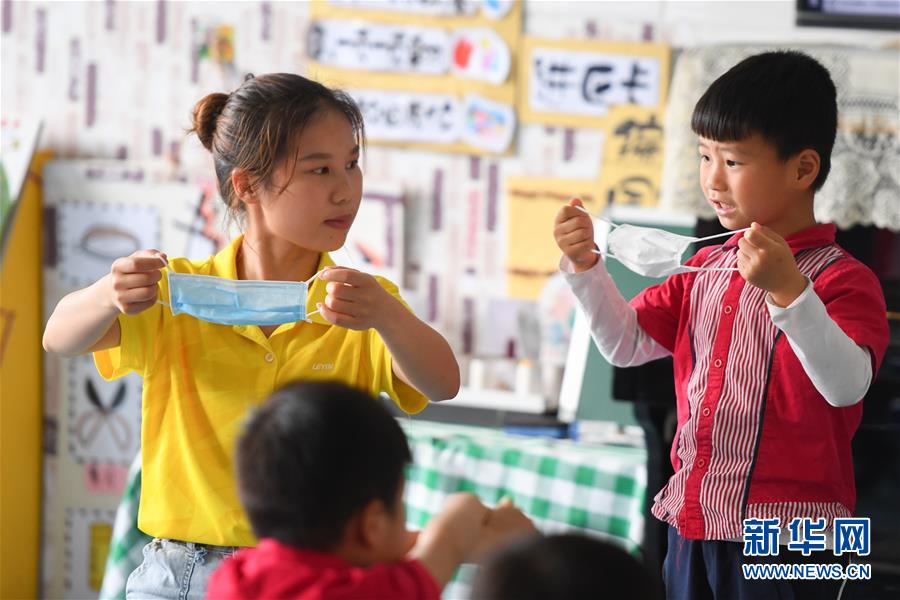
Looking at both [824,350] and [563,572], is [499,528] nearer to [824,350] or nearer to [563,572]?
[563,572]

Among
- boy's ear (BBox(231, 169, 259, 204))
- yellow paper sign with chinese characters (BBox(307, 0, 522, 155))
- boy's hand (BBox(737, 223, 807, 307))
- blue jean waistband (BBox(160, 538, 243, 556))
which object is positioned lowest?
blue jean waistband (BBox(160, 538, 243, 556))

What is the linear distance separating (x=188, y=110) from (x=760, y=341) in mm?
2595

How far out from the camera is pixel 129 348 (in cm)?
139

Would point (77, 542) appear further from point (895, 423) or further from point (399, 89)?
point (895, 423)

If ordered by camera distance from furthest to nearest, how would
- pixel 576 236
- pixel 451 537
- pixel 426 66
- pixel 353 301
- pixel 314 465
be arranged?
pixel 426 66 → pixel 576 236 → pixel 353 301 → pixel 451 537 → pixel 314 465

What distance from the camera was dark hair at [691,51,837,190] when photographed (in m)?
1.30

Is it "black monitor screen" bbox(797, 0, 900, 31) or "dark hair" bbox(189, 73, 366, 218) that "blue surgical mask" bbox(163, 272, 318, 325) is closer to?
"dark hair" bbox(189, 73, 366, 218)

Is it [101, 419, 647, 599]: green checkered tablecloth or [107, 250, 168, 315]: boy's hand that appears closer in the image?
[107, 250, 168, 315]: boy's hand

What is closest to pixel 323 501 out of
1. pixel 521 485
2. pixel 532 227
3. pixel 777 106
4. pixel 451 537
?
pixel 451 537

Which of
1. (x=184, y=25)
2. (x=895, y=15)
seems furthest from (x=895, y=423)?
(x=184, y=25)

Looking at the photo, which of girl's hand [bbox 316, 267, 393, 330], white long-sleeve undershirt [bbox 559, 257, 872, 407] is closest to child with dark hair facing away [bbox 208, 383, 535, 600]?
girl's hand [bbox 316, 267, 393, 330]

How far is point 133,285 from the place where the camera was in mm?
1296

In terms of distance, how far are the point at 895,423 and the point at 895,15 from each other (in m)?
1.37

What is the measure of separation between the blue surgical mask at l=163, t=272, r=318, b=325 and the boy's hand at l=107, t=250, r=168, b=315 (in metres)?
0.06
